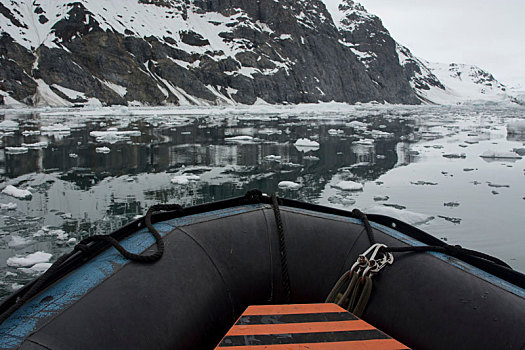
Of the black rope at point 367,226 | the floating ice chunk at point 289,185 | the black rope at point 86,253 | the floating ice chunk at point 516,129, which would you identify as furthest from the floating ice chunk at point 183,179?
the floating ice chunk at point 516,129

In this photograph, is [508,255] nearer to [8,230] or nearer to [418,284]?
[418,284]

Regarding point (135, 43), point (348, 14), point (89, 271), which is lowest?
point (89, 271)

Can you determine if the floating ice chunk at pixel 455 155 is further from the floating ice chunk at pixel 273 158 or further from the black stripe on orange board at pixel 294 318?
the black stripe on orange board at pixel 294 318

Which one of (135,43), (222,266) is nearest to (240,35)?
(135,43)

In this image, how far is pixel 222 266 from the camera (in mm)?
1808

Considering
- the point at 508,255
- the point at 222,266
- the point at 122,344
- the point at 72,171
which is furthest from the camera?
the point at 72,171

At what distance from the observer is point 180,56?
58406 mm

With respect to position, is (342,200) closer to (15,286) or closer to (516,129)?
(15,286)

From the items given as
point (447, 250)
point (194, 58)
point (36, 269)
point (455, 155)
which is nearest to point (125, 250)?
point (447, 250)

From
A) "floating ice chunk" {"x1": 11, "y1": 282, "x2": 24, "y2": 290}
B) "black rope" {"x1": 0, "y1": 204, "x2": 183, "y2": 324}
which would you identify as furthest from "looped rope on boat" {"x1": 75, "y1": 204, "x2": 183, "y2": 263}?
"floating ice chunk" {"x1": 11, "y1": 282, "x2": 24, "y2": 290}

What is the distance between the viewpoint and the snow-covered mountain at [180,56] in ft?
150

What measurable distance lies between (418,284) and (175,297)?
957 millimetres

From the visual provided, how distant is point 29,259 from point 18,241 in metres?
0.54

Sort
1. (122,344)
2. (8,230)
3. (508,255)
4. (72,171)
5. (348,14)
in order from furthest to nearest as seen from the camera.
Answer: (348,14)
(72,171)
(8,230)
(508,255)
(122,344)
